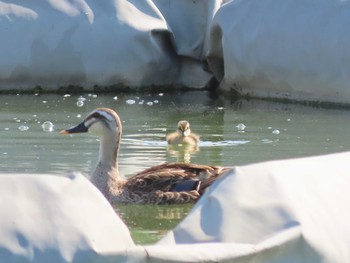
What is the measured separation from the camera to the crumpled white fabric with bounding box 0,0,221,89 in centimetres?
1358

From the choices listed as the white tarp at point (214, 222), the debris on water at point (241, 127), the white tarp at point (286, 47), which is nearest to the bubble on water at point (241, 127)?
the debris on water at point (241, 127)

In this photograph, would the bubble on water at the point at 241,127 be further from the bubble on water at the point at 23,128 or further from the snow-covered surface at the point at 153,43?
the snow-covered surface at the point at 153,43

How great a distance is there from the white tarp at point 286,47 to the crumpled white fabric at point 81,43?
Answer: 0.72 m

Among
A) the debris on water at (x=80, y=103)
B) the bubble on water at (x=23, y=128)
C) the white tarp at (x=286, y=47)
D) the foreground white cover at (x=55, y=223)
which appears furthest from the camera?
the debris on water at (x=80, y=103)

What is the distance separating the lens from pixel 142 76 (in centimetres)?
1379

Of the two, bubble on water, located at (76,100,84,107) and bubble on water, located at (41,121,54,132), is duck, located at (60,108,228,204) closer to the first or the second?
bubble on water, located at (41,121,54,132)

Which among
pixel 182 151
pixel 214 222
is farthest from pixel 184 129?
pixel 214 222

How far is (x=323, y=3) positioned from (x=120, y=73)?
265 cm

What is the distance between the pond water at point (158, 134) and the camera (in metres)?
8.07

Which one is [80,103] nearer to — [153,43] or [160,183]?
[153,43]

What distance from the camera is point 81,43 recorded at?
1366 cm

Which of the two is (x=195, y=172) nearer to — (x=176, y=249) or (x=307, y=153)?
(x=307, y=153)

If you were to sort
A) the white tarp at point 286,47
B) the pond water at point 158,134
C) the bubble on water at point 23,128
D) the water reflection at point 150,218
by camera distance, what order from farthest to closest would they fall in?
1. the white tarp at point 286,47
2. the bubble on water at point 23,128
3. the pond water at point 158,134
4. the water reflection at point 150,218

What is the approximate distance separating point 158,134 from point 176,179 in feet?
9.35
